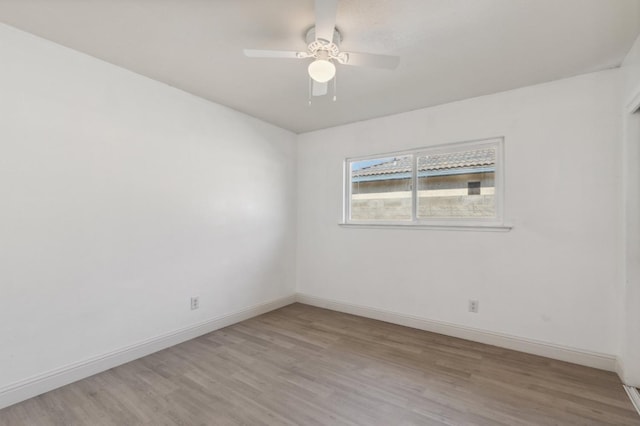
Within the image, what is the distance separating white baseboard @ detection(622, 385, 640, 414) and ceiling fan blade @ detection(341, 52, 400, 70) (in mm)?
2727

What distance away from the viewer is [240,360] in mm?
2502

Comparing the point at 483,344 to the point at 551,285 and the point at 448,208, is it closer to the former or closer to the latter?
the point at 551,285

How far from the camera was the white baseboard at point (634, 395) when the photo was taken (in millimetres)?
1911

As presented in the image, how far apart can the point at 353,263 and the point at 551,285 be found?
6.59 ft

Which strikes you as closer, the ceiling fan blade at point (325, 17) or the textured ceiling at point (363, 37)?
the ceiling fan blade at point (325, 17)

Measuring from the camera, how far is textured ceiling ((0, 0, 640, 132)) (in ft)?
5.60

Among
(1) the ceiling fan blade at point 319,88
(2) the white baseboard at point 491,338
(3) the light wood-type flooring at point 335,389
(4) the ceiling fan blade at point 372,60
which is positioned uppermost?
(4) the ceiling fan blade at point 372,60

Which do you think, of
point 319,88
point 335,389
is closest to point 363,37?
point 319,88

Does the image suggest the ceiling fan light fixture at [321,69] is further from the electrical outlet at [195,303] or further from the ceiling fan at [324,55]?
the electrical outlet at [195,303]

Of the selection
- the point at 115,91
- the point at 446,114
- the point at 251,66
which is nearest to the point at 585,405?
the point at 446,114

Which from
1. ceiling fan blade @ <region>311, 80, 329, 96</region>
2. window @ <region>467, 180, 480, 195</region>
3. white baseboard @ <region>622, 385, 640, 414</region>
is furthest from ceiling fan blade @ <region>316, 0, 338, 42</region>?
white baseboard @ <region>622, 385, 640, 414</region>

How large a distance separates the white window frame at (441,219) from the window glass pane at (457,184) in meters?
0.04

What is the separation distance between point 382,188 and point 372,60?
6.63 feet

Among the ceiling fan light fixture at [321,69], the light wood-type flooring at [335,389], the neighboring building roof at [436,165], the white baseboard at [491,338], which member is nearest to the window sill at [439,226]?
the neighboring building roof at [436,165]
